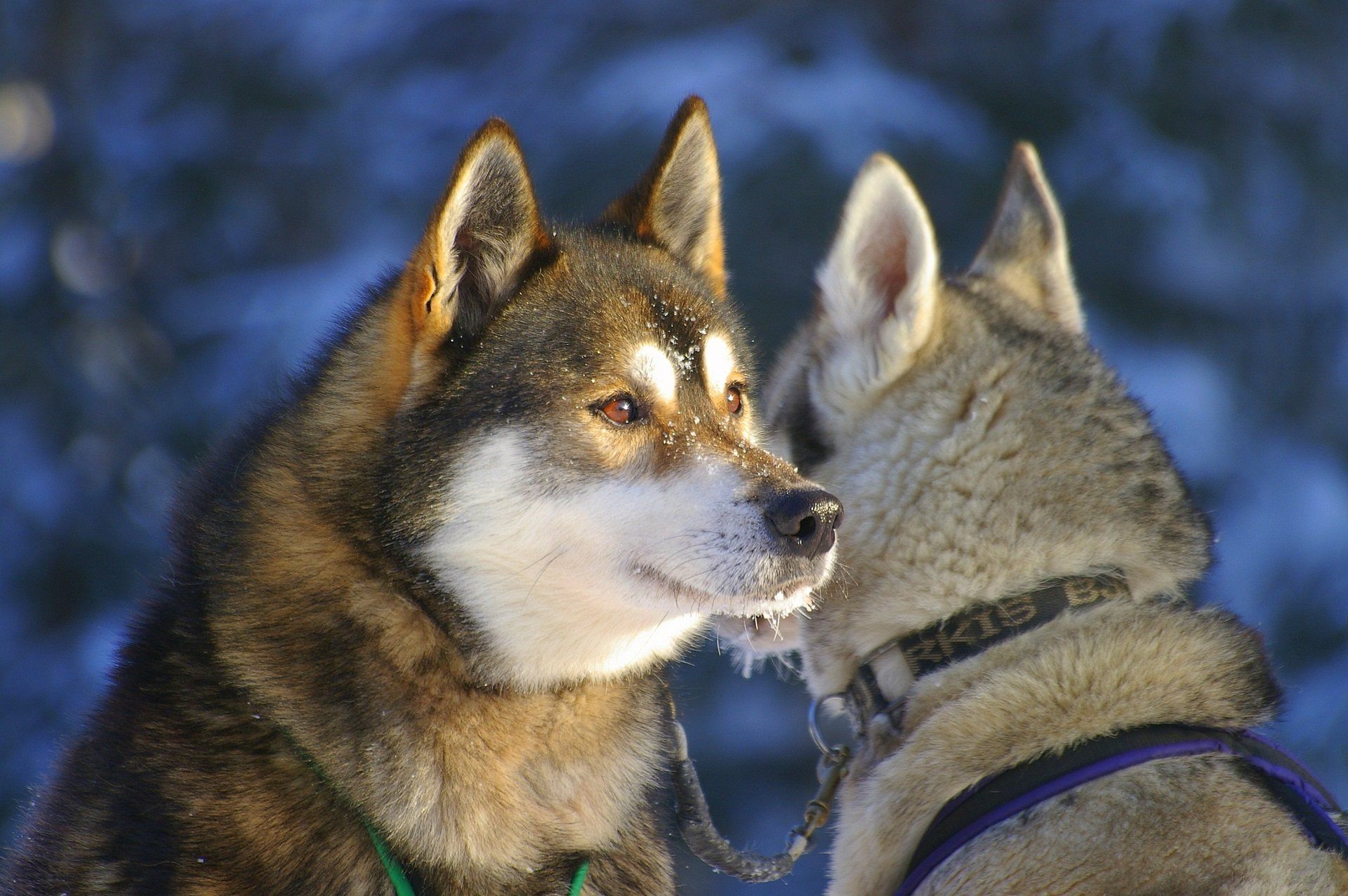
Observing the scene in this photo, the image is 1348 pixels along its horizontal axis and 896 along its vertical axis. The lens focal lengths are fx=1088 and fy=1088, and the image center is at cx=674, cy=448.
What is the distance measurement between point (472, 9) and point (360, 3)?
2.33 ft

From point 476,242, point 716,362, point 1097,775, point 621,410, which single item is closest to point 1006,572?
point 1097,775

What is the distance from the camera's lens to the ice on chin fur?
1795 mm

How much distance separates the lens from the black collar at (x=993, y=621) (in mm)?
2068

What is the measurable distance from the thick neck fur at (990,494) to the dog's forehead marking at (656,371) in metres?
0.47

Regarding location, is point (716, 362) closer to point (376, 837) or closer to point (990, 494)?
point (990, 494)

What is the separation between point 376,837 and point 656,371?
2.98 feet

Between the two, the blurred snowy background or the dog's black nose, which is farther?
the blurred snowy background

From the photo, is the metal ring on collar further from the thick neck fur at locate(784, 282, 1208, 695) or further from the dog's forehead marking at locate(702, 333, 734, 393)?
the dog's forehead marking at locate(702, 333, 734, 393)

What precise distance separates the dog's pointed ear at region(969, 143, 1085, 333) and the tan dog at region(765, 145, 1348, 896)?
0.99 ft

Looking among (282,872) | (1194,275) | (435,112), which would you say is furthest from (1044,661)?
(435,112)

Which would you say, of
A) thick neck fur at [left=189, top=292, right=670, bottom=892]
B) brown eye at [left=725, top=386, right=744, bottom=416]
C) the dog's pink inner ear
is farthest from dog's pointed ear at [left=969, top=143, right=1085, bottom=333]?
thick neck fur at [left=189, top=292, right=670, bottom=892]

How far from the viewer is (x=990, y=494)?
2098mm

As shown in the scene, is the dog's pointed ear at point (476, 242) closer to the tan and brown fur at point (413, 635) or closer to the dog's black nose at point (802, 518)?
the tan and brown fur at point (413, 635)

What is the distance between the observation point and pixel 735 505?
184 centimetres
